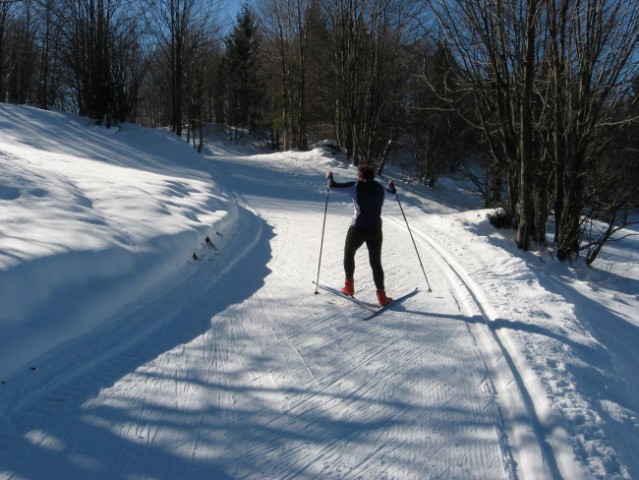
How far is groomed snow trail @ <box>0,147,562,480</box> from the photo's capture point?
2980 millimetres

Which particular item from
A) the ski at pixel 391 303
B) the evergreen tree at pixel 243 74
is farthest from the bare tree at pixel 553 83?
the evergreen tree at pixel 243 74

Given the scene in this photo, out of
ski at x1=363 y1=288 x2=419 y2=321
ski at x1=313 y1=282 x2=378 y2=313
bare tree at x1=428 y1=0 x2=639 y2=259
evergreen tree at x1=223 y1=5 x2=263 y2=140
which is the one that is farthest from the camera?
evergreen tree at x1=223 y1=5 x2=263 y2=140

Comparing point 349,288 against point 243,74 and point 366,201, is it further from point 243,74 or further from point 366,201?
point 243,74

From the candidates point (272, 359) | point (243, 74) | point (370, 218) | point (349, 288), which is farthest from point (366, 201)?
point (243, 74)

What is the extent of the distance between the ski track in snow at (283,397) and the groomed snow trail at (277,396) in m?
0.01

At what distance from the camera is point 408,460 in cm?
305

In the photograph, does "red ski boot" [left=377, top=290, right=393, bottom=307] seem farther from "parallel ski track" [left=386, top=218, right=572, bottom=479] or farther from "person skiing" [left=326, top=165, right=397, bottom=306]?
"parallel ski track" [left=386, top=218, right=572, bottom=479]

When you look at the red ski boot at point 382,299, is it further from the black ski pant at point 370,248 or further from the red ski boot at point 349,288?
the red ski boot at point 349,288

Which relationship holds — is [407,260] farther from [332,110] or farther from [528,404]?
[332,110]

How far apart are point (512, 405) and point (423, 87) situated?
23.4 meters

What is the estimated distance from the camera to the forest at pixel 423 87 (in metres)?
10.5

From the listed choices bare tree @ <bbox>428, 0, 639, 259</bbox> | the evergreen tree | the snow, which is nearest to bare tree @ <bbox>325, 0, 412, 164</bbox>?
bare tree @ <bbox>428, 0, 639, 259</bbox>

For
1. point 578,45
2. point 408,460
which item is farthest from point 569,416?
point 578,45

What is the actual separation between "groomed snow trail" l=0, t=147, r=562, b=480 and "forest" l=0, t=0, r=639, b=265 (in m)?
6.80
